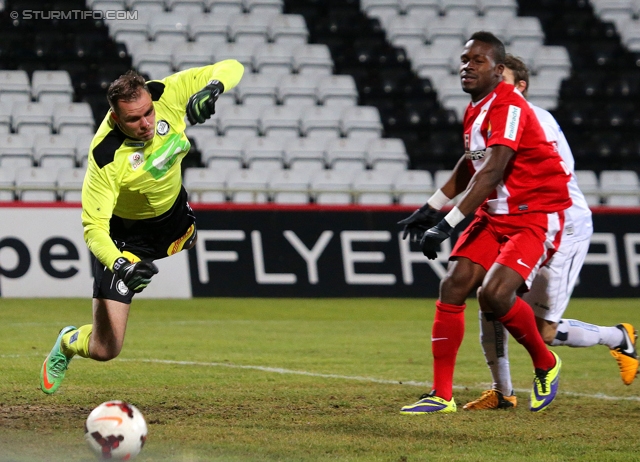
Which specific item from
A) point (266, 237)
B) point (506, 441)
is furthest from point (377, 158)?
point (506, 441)

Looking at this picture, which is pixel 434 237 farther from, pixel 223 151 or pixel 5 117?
pixel 5 117

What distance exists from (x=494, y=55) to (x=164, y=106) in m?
2.25

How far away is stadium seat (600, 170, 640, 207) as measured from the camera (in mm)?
17531

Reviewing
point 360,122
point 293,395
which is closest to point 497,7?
point 360,122

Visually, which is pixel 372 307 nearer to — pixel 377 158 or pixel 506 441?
pixel 377 158

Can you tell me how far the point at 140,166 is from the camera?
241 inches

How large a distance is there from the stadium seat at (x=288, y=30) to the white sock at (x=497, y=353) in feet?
47.5

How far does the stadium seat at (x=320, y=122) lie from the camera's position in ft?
60.9

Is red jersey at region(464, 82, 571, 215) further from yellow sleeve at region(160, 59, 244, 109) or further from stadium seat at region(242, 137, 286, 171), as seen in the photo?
stadium seat at region(242, 137, 286, 171)

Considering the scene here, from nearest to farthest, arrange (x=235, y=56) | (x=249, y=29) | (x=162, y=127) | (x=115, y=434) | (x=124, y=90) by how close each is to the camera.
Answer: (x=115, y=434) → (x=124, y=90) → (x=162, y=127) → (x=235, y=56) → (x=249, y=29)

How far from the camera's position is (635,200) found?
694 inches

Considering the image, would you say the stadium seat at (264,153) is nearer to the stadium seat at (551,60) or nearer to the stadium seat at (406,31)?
the stadium seat at (406,31)

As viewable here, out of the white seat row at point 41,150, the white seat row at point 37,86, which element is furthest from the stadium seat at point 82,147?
the white seat row at point 37,86

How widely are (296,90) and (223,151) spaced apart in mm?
2639
